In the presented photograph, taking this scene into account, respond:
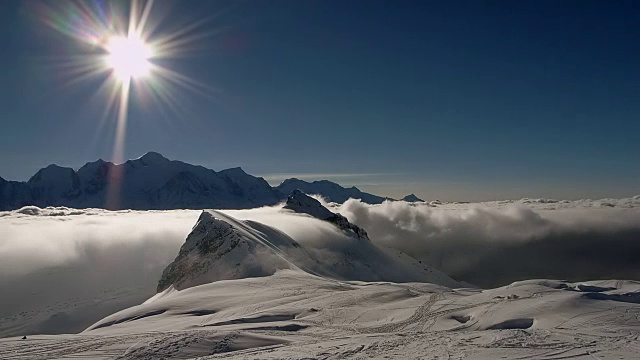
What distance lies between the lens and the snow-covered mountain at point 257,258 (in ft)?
164

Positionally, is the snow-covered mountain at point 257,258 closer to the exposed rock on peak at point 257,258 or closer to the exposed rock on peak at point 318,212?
the exposed rock on peak at point 257,258

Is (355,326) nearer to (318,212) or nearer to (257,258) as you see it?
(257,258)

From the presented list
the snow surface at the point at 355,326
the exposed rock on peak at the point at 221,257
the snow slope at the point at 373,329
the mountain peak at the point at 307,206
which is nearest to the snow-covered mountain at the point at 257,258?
the exposed rock on peak at the point at 221,257

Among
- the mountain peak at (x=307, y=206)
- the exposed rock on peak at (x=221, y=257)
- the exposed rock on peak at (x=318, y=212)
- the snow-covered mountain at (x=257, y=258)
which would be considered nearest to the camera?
the exposed rock on peak at (x=221, y=257)

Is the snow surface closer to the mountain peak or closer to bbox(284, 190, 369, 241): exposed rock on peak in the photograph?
bbox(284, 190, 369, 241): exposed rock on peak

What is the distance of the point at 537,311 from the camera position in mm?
21609

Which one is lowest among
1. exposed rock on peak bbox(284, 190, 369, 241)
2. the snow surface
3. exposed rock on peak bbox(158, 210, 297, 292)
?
the snow surface

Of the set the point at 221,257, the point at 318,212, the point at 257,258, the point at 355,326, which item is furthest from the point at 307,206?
the point at 355,326

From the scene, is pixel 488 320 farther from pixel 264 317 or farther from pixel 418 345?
pixel 264 317

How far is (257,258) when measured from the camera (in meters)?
51.0

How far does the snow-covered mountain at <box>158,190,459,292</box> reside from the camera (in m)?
50.1

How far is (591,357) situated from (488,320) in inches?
283

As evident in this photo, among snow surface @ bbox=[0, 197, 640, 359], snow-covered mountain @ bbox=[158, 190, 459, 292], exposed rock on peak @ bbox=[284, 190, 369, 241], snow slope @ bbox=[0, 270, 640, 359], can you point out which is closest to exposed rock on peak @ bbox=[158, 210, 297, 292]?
snow-covered mountain @ bbox=[158, 190, 459, 292]

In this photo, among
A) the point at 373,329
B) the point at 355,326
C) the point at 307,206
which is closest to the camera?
the point at 373,329
